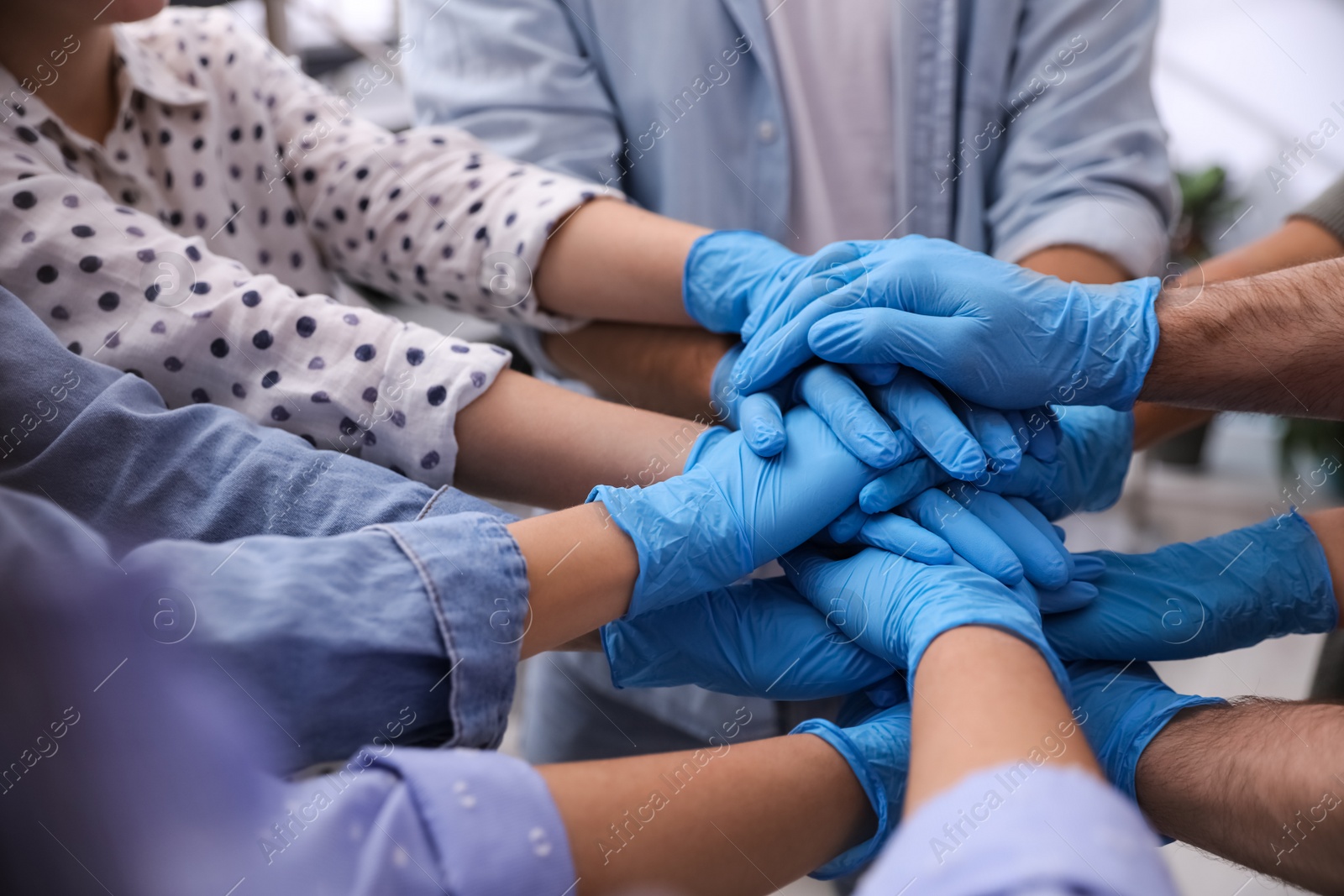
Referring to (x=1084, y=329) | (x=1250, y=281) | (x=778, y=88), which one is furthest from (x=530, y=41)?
(x=1250, y=281)

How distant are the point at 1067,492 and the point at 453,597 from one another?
601mm

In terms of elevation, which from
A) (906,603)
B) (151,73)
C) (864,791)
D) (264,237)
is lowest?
(864,791)

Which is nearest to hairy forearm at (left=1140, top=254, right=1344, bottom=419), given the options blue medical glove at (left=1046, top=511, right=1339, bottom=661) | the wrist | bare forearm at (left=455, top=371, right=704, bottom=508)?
the wrist

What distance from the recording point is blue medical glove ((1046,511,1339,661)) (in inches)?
29.7

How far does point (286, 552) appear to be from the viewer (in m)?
0.56

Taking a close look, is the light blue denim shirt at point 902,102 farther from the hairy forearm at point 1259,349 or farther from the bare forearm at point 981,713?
the bare forearm at point 981,713

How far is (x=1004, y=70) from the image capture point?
3.66 ft

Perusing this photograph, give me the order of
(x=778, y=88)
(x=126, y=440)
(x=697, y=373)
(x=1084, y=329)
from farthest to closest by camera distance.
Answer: (x=778, y=88) → (x=697, y=373) → (x=1084, y=329) → (x=126, y=440)

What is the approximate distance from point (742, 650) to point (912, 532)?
0.57 ft

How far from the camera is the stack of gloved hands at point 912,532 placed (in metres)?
0.72

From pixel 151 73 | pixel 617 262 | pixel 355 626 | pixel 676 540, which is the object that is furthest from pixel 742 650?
pixel 151 73

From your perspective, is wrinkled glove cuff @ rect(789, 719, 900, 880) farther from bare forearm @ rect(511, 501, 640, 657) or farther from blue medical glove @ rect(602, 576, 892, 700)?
bare forearm @ rect(511, 501, 640, 657)

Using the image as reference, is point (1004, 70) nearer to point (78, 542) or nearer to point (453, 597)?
point (453, 597)

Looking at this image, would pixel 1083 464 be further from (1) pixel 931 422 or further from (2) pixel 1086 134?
(2) pixel 1086 134
